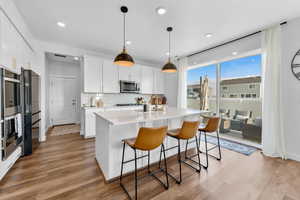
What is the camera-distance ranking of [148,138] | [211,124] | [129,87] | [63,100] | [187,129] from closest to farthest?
[148,138]
[187,129]
[211,124]
[129,87]
[63,100]

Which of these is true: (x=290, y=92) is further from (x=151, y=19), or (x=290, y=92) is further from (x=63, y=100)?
(x=63, y=100)

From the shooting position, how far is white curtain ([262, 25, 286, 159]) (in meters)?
2.52

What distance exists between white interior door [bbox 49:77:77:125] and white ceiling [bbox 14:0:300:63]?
2.33m

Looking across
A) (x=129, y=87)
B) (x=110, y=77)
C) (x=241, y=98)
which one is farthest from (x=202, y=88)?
(x=110, y=77)

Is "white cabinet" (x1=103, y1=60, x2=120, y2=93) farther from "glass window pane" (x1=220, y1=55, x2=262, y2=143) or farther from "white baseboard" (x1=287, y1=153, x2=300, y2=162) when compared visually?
"white baseboard" (x1=287, y1=153, x2=300, y2=162)

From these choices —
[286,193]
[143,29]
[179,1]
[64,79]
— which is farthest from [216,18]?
[64,79]

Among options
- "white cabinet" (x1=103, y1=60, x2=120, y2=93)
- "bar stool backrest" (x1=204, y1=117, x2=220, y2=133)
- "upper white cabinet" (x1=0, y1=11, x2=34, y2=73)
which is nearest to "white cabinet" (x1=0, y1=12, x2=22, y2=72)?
"upper white cabinet" (x1=0, y1=11, x2=34, y2=73)

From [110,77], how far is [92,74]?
569 mm

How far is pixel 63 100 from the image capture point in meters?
5.27

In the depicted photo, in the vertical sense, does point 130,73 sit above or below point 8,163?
above

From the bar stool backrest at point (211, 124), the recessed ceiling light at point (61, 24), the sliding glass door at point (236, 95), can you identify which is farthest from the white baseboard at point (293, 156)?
the recessed ceiling light at point (61, 24)

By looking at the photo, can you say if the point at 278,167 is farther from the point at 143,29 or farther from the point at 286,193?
the point at 143,29

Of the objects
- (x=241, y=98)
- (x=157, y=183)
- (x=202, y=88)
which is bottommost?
(x=157, y=183)

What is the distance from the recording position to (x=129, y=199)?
1.51 metres
